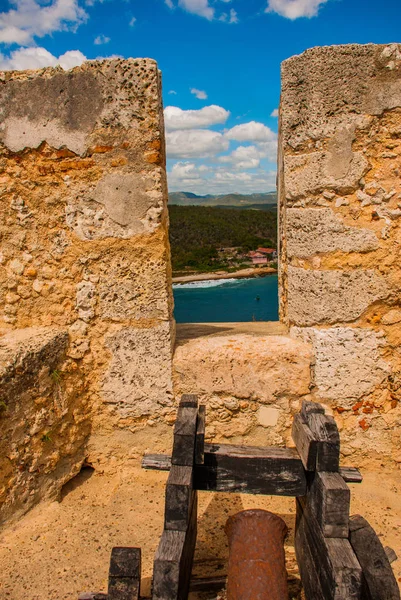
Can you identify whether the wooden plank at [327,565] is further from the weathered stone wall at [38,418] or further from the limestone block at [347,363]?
the weathered stone wall at [38,418]

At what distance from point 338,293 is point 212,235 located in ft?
55.8

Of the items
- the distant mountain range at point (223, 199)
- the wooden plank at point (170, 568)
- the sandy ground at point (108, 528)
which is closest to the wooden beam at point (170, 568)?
the wooden plank at point (170, 568)

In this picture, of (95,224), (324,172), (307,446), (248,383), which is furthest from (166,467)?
(324,172)

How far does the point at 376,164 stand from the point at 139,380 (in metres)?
1.96

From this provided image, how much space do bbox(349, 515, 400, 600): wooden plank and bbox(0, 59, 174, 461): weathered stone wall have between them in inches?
57.0

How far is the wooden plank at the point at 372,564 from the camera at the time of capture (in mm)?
1641

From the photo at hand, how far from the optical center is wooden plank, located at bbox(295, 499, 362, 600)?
1.52m

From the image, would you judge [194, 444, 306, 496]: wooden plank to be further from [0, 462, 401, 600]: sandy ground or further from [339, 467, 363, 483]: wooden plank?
[0, 462, 401, 600]: sandy ground

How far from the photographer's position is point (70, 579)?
2295 millimetres

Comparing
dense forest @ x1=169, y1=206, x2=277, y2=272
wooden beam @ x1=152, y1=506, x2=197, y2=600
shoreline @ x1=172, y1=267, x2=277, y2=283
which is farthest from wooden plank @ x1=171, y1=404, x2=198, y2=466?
dense forest @ x1=169, y1=206, x2=277, y2=272

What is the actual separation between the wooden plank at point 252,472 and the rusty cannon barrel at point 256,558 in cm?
11

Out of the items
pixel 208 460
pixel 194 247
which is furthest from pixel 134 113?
pixel 194 247

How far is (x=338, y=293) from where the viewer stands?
112 inches

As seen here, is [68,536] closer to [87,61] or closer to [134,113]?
[134,113]
